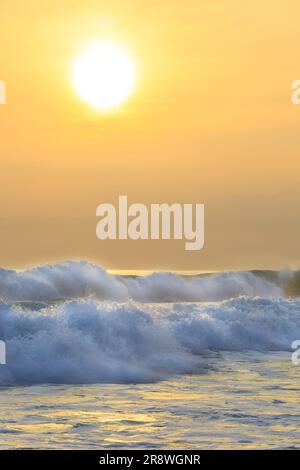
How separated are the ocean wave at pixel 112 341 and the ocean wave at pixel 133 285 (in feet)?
44.6

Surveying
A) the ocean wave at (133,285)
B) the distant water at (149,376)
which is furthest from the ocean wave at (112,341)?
the ocean wave at (133,285)

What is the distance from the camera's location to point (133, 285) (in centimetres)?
5856

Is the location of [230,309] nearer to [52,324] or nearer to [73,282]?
[52,324]

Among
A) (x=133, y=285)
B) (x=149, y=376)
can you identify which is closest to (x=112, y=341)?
(x=149, y=376)

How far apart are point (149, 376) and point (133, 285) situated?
121 feet

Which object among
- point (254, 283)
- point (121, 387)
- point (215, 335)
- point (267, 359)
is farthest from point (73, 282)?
point (121, 387)

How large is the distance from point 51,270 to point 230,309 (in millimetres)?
20252

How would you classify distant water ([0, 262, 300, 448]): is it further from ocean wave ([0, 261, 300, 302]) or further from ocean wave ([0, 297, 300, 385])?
ocean wave ([0, 261, 300, 302])

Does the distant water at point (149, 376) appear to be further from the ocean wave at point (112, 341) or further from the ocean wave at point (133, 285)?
the ocean wave at point (133, 285)

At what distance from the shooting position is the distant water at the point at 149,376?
14.4 m

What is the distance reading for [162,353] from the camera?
81.4ft

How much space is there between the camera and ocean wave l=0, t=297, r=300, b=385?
70.2 feet

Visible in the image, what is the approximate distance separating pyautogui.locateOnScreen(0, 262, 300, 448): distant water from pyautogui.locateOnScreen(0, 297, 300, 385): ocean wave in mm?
38

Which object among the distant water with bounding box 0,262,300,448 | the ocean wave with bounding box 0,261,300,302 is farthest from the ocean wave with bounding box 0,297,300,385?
the ocean wave with bounding box 0,261,300,302
